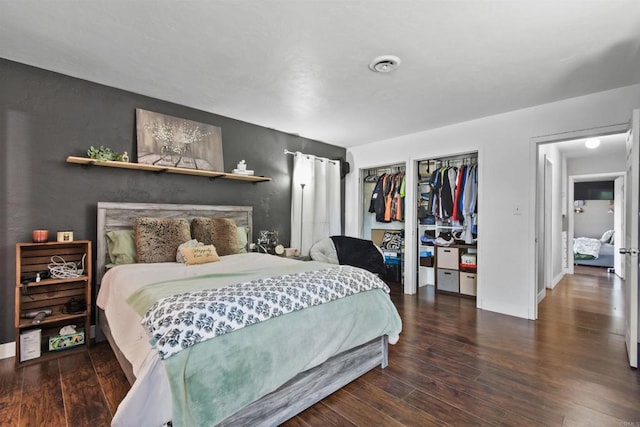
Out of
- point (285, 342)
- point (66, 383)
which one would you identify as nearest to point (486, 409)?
point (285, 342)

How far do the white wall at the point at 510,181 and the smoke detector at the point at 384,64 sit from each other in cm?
194

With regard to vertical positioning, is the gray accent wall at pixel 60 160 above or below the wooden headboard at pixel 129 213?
above

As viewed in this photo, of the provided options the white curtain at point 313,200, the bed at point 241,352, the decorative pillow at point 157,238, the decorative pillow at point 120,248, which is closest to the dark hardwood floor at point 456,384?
the bed at point 241,352

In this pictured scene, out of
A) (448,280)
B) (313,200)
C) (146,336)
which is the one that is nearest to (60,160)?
(146,336)

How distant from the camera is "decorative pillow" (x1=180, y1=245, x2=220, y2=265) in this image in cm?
274

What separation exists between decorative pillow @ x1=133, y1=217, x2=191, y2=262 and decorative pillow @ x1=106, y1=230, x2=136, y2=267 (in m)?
0.09

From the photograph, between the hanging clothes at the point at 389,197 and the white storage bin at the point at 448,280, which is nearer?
the white storage bin at the point at 448,280

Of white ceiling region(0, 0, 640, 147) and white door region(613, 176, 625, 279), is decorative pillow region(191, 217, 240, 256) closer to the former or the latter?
white ceiling region(0, 0, 640, 147)

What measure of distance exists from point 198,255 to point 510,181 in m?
3.52

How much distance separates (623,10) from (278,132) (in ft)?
11.6

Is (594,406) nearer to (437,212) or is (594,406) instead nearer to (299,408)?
(299,408)

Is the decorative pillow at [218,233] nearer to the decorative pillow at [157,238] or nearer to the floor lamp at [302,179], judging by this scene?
the decorative pillow at [157,238]

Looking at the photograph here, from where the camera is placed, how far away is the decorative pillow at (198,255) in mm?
2738

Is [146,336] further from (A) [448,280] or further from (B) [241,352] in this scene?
(A) [448,280]
